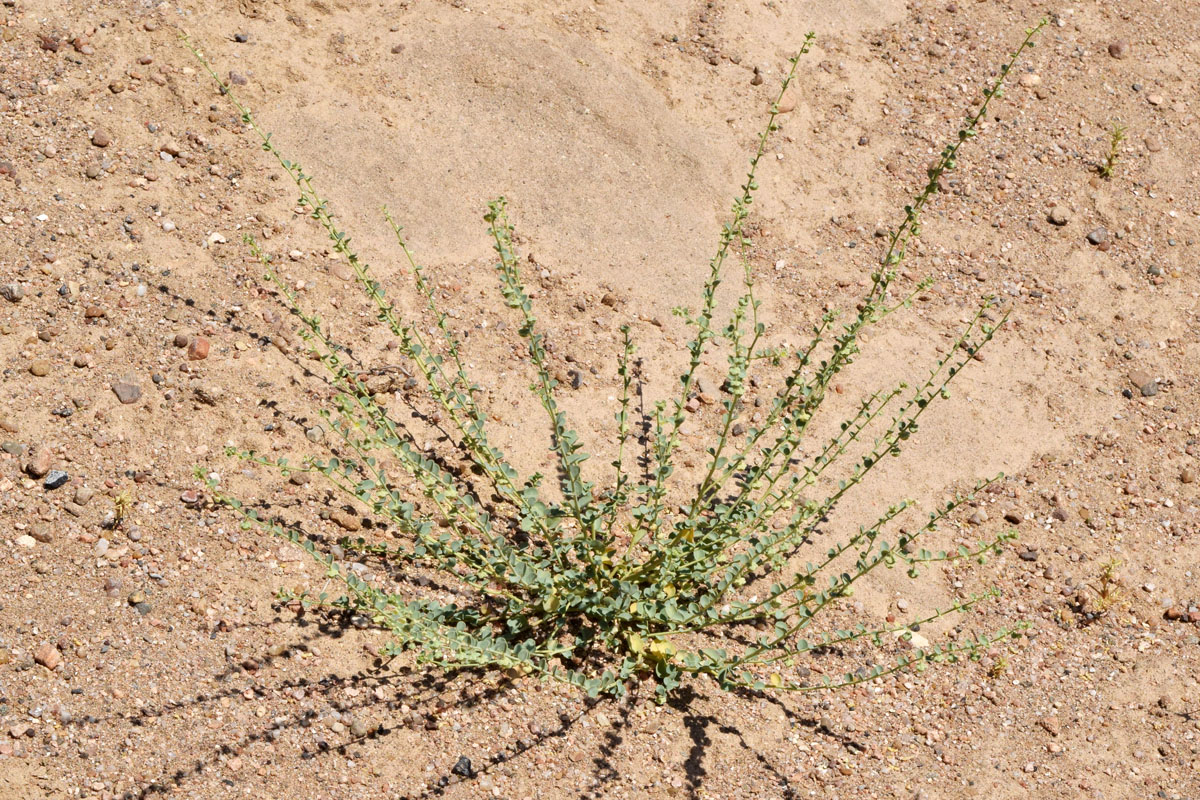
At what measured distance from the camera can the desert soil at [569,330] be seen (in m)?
3.67

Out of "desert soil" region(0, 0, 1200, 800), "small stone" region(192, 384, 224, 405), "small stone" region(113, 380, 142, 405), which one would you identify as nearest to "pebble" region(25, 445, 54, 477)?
"desert soil" region(0, 0, 1200, 800)

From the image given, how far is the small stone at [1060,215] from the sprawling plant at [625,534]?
1.46m

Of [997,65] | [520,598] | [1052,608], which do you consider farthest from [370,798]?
[997,65]

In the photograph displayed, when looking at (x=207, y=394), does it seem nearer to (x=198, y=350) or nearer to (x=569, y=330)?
(x=198, y=350)

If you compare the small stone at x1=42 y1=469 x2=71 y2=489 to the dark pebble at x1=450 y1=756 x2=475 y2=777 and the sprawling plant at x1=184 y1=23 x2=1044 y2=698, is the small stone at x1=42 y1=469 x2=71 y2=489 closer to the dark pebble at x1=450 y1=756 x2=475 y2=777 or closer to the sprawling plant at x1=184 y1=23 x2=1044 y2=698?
the sprawling plant at x1=184 y1=23 x2=1044 y2=698

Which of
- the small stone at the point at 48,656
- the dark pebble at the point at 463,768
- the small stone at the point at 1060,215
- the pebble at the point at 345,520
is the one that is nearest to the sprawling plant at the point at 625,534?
the pebble at the point at 345,520

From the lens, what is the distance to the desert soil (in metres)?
3.67

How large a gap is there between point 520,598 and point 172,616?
1278 millimetres

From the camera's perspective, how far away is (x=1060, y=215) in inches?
211

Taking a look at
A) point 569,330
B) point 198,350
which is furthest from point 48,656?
point 569,330

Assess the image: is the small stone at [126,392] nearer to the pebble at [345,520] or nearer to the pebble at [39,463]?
the pebble at [39,463]

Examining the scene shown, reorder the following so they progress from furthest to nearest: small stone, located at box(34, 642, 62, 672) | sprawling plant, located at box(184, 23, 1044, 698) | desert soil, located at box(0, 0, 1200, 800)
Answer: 1. desert soil, located at box(0, 0, 1200, 800)
2. small stone, located at box(34, 642, 62, 672)
3. sprawling plant, located at box(184, 23, 1044, 698)

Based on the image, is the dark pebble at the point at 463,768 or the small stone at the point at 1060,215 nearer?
the dark pebble at the point at 463,768

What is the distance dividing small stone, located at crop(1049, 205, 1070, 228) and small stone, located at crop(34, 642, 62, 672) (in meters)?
5.01
